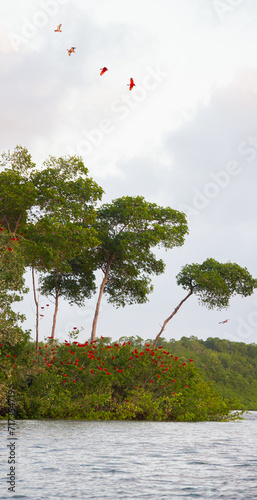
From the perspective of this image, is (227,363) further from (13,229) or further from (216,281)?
(13,229)

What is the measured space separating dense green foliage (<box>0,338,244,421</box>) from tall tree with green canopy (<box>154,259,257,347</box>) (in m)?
13.3

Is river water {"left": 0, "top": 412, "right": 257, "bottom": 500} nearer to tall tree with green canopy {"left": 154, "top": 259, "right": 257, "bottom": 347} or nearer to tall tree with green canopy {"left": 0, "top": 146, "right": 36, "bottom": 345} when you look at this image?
tall tree with green canopy {"left": 0, "top": 146, "right": 36, "bottom": 345}

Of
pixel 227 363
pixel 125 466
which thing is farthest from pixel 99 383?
pixel 227 363

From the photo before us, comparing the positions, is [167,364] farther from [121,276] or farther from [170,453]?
[121,276]

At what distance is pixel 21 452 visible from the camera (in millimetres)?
8773

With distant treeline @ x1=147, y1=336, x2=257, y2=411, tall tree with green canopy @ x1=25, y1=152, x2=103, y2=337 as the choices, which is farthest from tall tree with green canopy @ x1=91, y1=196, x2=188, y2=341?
distant treeline @ x1=147, y1=336, x2=257, y2=411

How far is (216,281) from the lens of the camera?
3362 cm

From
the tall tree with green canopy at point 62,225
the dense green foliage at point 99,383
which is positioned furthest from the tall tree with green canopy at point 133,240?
the dense green foliage at point 99,383

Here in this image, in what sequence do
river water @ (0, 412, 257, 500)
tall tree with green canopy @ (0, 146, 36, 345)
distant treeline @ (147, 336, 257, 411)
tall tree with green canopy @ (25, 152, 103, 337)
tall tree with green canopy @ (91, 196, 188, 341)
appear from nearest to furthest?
1. river water @ (0, 412, 257, 500)
2. tall tree with green canopy @ (0, 146, 36, 345)
3. tall tree with green canopy @ (25, 152, 103, 337)
4. tall tree with green canopy @ (91, 196, 188, 341)
5. distant treeline @ (147, 336, 257, 411)

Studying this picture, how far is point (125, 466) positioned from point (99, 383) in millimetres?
10476

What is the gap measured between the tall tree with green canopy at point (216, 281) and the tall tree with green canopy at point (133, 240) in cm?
244

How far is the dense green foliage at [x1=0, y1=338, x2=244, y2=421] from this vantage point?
1672cm

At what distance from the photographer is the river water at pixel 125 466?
19.2 ft

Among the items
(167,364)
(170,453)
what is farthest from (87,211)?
(170,453)
